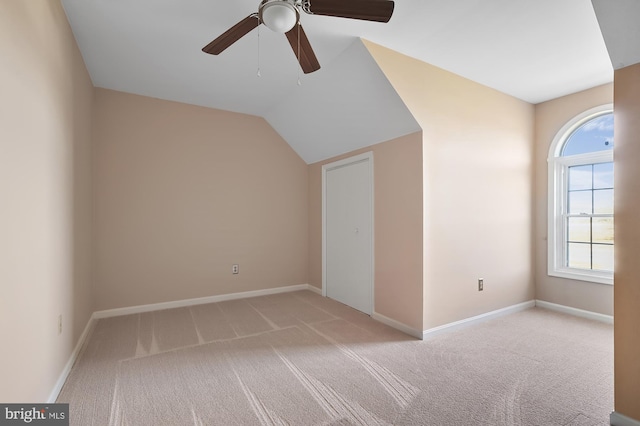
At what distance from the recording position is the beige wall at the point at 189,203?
343 cm

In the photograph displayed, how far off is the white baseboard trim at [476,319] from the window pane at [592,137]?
1.94 metres

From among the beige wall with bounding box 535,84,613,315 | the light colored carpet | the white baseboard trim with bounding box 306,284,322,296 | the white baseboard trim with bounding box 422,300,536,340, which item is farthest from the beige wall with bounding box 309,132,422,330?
the beige wall with bounding box 535,84,613,315

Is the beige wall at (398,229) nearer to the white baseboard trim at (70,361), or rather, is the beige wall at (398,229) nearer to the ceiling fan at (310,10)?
the ceiling fan at (310,10)

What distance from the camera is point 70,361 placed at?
225 cm

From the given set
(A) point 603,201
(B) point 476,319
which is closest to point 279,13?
(B) point 476,319

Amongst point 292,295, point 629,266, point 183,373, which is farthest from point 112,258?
point 629,266

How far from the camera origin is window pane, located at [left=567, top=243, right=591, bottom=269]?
11.4ft

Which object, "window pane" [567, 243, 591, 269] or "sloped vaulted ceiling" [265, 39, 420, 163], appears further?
"window pane" [567, 243, 591, 269]

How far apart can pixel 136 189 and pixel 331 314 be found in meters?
2.77

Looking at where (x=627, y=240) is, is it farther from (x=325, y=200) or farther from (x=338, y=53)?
(x=325, y=200)

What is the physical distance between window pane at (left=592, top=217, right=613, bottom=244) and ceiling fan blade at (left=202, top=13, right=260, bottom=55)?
13.5 ft

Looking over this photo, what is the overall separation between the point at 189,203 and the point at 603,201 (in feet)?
16.2

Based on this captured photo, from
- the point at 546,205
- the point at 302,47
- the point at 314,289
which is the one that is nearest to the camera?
the point at 302,47
